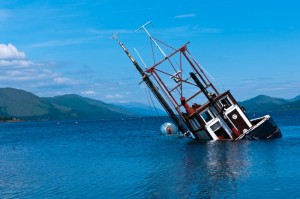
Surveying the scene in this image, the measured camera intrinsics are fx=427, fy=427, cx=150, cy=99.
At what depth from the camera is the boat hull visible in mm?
64438

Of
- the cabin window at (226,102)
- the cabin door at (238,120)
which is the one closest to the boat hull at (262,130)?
the cabin door at (238,120)

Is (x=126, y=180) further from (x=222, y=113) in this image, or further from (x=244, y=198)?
(x=222, y=113)

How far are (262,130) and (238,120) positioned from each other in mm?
4988

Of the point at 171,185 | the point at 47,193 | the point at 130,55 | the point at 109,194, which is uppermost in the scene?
the point at 130,55

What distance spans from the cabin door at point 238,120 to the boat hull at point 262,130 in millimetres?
881

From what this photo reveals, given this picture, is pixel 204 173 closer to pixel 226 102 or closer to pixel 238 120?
pixel 238 120

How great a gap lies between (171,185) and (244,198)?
294 inches

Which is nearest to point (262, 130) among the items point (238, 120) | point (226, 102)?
point (238, 120)

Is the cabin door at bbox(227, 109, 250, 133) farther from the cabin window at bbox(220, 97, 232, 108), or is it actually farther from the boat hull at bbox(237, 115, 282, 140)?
the cabin window at bbox(220, 97, 232, 108)

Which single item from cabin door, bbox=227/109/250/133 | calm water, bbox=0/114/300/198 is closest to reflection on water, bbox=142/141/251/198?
calm water, bbox=0/114/300/198

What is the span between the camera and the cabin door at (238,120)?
63531mm

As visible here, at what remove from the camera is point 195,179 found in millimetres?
38750

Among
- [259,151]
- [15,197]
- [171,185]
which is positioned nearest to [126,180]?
[171,185]

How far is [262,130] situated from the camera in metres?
66.1
